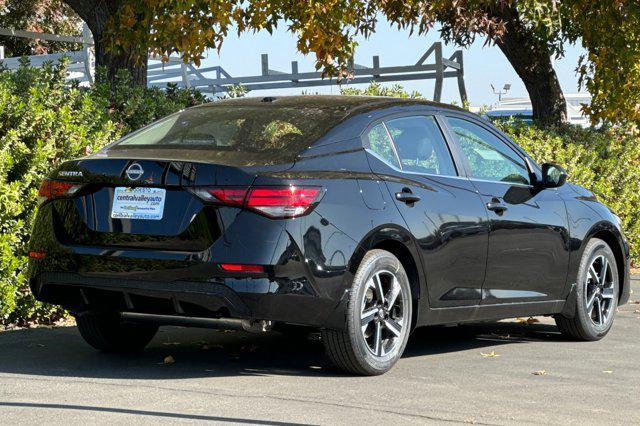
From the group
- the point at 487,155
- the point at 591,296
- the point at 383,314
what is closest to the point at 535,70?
the point at 591,296

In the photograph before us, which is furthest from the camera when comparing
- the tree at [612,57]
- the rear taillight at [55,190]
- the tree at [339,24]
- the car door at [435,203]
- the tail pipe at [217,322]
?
the tree at [612,57]

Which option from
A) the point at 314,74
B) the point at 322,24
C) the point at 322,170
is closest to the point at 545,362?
the point at 322,170

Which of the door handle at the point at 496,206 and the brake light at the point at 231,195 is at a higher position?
the brake light at the point at 231,195

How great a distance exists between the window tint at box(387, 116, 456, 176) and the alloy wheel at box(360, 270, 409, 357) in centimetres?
78

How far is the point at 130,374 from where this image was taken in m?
7.36

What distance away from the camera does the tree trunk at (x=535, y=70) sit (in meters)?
22.0

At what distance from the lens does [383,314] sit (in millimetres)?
7461

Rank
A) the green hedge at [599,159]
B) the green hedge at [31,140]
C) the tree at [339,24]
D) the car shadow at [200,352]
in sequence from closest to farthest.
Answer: the car shadow at [200,352]
the green hedge at [31,140]
the tree at [339,24]
the green hedge at [599,159]

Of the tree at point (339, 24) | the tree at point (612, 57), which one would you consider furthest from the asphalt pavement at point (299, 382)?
the tree at point (612, 57)

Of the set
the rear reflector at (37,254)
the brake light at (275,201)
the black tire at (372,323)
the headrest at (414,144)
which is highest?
the headrest at (414,144)

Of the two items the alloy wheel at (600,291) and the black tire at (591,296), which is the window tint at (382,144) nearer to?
the black tire at (591,296)

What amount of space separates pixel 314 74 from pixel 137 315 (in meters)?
19.1

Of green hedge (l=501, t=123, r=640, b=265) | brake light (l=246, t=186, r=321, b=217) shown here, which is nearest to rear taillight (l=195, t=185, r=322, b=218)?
brake light (l=246, t=186, r=321, b=217)

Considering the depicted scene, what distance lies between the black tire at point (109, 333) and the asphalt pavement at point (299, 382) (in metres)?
0.11
